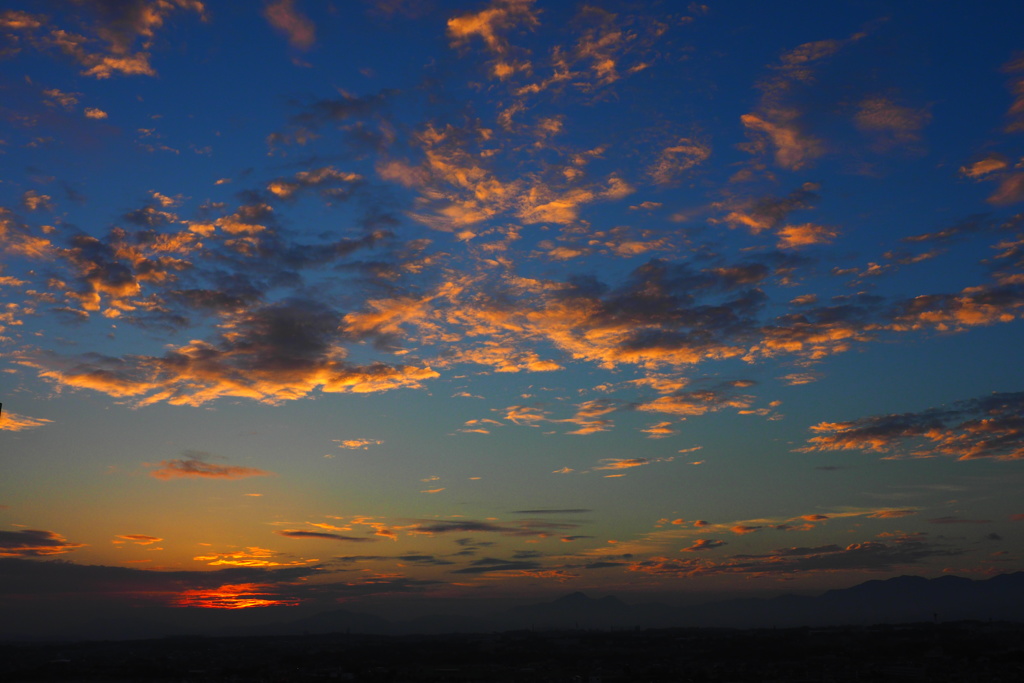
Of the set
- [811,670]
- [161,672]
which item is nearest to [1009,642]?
[811,670]

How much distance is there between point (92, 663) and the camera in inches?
7254

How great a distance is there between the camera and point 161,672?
151 metres

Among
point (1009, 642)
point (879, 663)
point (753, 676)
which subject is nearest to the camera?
point (753, 676)

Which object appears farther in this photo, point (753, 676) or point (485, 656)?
point (485, 656)

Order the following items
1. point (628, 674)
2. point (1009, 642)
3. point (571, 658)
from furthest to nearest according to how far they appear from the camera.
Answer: point (571, 658) → point (1009, 642) → point (628, 674)

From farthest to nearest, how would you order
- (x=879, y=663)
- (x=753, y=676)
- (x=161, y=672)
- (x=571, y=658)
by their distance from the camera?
(x=571, y=658), (x=161, y=672), (x=879, y=663), (x=753, y=676)

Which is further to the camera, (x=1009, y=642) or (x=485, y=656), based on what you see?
(x=485, y=656)

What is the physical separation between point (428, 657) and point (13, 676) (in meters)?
90.2

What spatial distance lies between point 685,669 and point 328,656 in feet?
349

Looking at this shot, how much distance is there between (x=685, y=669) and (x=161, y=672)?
108 m

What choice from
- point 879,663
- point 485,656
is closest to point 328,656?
point 485,656

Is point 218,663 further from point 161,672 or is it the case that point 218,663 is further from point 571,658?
point 571,658

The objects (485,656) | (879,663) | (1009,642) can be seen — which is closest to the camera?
(879,663)

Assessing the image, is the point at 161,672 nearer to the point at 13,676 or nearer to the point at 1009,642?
the point at 13,676
